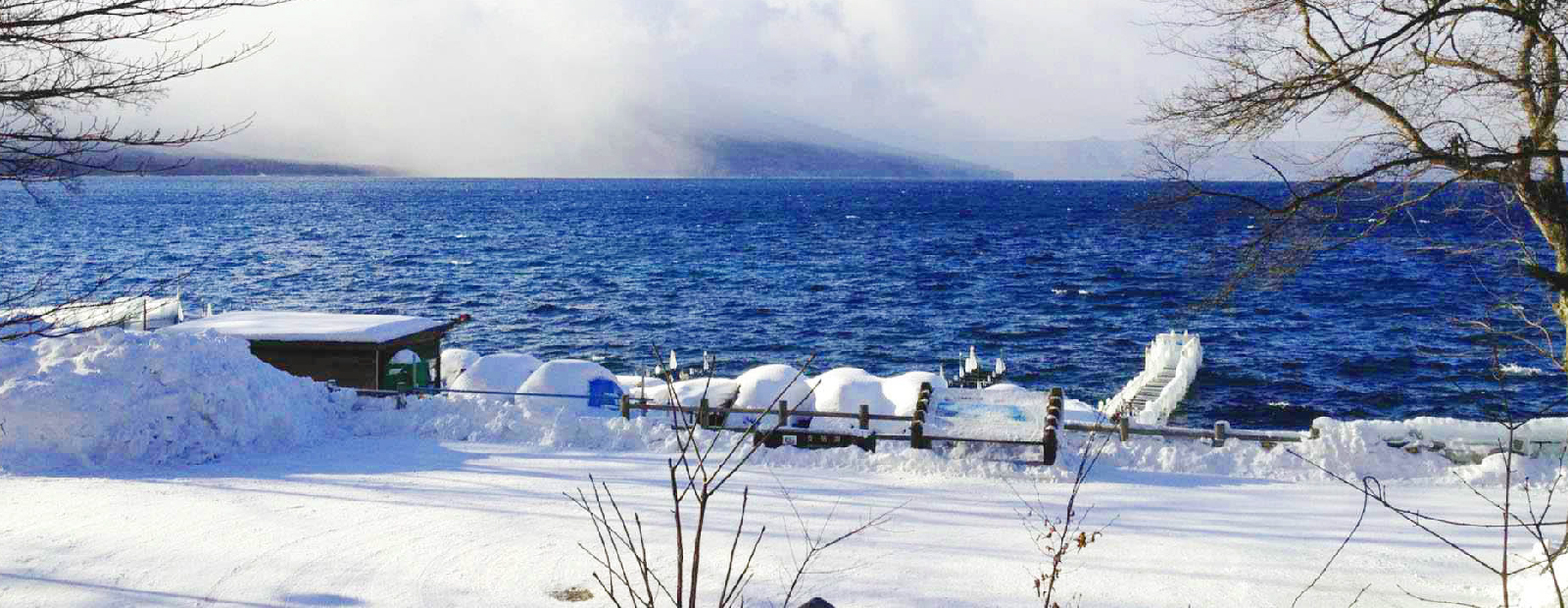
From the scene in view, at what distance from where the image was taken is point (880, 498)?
1314 cm

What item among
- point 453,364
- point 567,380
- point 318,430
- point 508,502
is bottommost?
point 453,364

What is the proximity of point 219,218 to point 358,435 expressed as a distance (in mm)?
129459

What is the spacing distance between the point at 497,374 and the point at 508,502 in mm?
13947

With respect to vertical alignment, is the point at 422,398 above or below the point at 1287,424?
above

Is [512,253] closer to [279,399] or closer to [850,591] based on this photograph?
[279,399]

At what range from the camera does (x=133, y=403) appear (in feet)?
47.3

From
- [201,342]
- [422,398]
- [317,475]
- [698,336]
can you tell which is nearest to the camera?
[317,475]

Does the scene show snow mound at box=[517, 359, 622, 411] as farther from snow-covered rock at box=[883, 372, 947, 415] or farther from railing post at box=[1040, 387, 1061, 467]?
railing post at box=[1040, 387, 1061, 467]

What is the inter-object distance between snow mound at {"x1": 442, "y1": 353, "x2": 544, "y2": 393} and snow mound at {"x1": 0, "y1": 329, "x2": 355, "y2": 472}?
9750 mm

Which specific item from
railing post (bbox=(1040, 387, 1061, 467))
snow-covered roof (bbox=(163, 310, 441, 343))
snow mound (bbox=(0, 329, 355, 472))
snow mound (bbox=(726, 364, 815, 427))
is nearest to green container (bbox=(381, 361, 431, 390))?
snow-covered roof (bbox=(163, 310, 441, 343))

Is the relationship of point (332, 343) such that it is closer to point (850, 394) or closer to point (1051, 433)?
point (850, 394)

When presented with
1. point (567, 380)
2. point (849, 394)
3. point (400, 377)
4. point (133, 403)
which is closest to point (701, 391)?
point (849, 394)

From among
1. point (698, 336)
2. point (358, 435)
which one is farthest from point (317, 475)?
point (698, 336)

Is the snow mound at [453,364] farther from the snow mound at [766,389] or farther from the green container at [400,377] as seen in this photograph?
the snow mound at [766,389]
